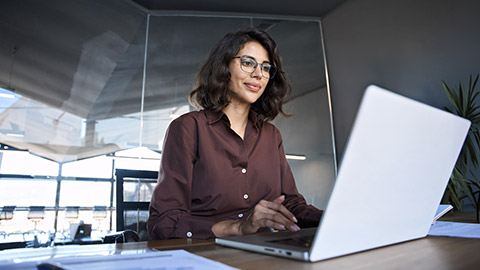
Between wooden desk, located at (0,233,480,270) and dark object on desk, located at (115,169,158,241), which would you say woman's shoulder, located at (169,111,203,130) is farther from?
wooden desk, located at (0,233,480,270)

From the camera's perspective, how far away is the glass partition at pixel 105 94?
11.4 feet

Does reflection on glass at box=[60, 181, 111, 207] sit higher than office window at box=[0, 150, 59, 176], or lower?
lower

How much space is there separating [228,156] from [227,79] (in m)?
0.40

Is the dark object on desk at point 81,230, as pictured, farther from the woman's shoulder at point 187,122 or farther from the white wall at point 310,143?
the woman's shoulder at point 187,122

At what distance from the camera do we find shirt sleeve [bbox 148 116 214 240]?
3.44 ft

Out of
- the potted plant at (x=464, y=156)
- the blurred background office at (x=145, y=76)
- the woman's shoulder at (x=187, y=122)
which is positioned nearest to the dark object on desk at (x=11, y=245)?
the blurred background office at (x=145, y=76)

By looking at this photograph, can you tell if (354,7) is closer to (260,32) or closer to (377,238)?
(260,32)

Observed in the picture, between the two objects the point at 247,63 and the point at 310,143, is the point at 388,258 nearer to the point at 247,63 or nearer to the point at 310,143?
the point at 247,63

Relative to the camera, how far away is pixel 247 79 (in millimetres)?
1570

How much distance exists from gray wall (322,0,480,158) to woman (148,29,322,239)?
2289 mm

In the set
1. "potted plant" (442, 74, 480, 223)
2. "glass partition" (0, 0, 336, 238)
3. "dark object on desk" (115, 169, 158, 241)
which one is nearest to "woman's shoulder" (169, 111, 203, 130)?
"dark object on desk" (115, 169, 158, 241)

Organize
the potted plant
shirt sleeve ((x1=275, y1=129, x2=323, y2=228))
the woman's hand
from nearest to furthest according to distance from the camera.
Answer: the woman's hand → shirt sleeve ((x1=275, y1=129, x2=323, y2=228)) → the potted plant

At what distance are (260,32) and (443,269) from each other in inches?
54.6

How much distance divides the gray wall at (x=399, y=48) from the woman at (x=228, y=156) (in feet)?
7.51
